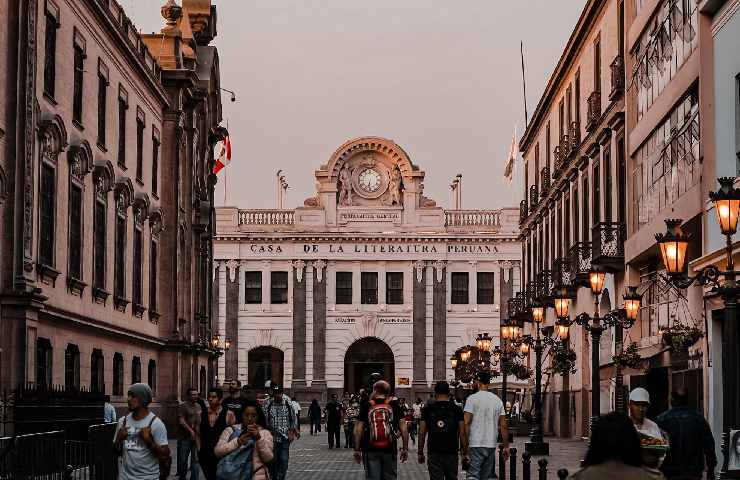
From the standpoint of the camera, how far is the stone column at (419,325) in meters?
77.3

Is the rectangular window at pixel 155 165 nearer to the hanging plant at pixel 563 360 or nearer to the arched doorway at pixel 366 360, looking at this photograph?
the hanging plant at pixel 563 360

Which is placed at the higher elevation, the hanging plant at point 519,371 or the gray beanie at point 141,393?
the gray beanie at point 141,393

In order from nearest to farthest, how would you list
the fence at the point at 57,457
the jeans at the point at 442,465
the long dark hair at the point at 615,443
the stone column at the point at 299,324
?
the long dark hair at the point at 615,443 < the fence at the point at 57,457 < the jeans at the point at 442,465 < the stone column at the point at 299,324

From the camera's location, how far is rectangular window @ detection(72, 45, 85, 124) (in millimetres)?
33625

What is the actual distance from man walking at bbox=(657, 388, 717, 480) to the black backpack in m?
3.42

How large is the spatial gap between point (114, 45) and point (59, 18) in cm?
704

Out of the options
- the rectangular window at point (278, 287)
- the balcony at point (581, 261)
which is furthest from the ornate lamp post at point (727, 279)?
the rectangular window at point (278, 287)

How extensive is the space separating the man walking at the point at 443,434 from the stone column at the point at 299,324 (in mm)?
58202

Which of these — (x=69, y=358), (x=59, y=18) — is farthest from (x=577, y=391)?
(x=59, y=18)

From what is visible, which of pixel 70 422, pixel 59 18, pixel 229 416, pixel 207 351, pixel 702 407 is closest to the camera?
pixel 229 416

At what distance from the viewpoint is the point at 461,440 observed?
19.5 m

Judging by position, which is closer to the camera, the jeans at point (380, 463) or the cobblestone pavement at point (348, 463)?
the jeans at point (380, 463)

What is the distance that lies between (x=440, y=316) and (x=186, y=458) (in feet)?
180

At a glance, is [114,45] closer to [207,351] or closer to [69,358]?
[69,358]
